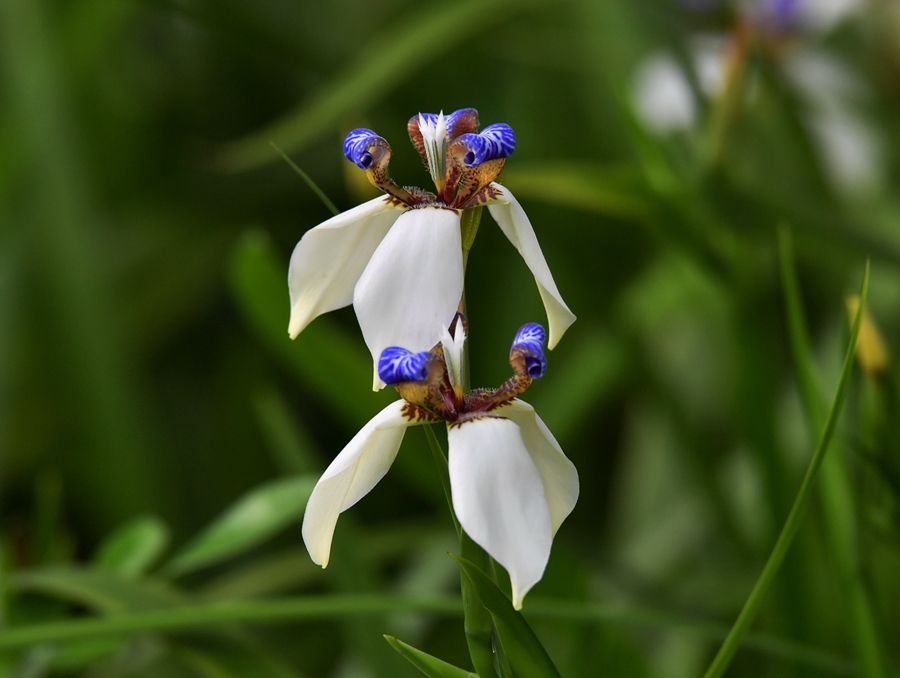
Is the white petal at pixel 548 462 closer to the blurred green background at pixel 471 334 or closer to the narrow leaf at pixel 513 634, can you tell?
the narrow leaf at pixel 513 634

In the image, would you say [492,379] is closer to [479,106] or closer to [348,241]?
[479,106]

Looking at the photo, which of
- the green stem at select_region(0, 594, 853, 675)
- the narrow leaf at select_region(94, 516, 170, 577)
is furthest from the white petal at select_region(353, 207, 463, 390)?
the narrow leaf at select_region(94, 516, 170, 577)

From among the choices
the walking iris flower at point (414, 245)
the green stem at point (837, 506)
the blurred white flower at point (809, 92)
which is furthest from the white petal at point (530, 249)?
the blurred white flower at point (809, 92)

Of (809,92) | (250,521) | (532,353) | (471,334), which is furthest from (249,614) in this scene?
(809,92)

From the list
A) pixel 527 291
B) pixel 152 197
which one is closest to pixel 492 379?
pixel 527 291

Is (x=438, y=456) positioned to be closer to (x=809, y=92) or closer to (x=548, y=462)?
(x=548, y=462)

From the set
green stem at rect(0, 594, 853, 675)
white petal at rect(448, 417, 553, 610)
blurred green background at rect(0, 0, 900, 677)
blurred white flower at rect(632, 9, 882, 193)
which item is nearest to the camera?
white petal at rect(448, 417, 553, 610)

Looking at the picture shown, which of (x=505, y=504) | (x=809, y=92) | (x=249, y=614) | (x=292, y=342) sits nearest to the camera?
(x=505, y=504)

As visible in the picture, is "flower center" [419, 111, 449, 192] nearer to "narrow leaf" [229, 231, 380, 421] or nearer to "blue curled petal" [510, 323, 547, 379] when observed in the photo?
"blue curled petal" [510, 323, 547, 379]
